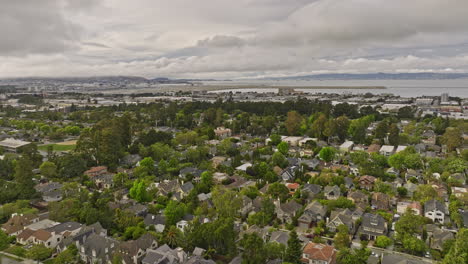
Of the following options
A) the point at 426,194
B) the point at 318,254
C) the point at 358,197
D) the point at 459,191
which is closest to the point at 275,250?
the point at 318,254

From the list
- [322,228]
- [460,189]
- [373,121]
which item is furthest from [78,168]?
[373,121]

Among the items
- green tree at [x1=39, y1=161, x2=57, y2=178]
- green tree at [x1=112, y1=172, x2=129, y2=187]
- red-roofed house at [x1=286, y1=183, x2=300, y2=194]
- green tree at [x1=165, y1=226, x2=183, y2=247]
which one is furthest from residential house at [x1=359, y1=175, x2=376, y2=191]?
green tree at [x1=39, y1=161, x2=57, y2=178]

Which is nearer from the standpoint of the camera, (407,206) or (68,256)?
(68,256)

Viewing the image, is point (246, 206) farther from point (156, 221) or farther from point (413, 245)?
point (413, 245)

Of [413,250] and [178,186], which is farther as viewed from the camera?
[178,186]

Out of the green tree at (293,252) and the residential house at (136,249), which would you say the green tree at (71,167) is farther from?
the green tree at (293,252)

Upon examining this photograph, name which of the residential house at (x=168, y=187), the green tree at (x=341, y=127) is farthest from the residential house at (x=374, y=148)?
the residential house at (x=168, y=187)

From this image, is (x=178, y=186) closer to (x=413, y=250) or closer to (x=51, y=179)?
(x=51, y=179)
